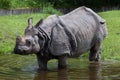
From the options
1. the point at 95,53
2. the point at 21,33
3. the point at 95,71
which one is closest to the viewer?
the point at 95,71

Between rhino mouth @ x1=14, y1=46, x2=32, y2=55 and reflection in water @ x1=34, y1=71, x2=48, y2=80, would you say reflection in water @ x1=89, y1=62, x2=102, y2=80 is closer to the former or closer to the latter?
reflection in water @ x1=34, y1=71, x2=48, y2=80

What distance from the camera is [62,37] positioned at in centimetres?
1234

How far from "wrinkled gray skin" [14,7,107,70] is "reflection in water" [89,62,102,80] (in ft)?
1.61

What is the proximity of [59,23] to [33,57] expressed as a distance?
2.58 m

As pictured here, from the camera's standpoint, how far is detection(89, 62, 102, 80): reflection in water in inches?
444

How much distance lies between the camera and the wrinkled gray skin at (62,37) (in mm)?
11641

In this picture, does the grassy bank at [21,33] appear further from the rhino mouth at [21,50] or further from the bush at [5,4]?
the bush at [5,4]

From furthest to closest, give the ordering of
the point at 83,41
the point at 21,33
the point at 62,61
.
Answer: the point at 21,33
the point at 83,41
the point at 62,61

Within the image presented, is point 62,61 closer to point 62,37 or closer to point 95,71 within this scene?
point 62,37

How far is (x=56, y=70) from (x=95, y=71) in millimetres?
1006

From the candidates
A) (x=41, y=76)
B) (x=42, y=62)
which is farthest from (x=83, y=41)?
(x=41, y=76)

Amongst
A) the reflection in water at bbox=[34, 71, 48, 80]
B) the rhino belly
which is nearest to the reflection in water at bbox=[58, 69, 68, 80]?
the reflection in water at bbox=[34, 71, 48, 80]

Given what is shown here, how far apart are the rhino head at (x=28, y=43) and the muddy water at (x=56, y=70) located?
590 mm

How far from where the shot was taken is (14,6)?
2933cm
